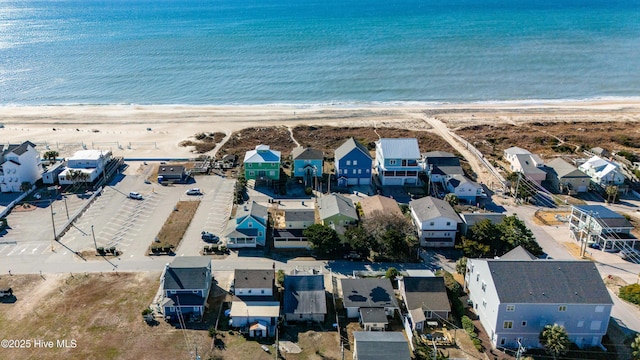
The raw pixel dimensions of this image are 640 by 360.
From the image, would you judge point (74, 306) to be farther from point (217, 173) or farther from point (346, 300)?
point (217, 173)

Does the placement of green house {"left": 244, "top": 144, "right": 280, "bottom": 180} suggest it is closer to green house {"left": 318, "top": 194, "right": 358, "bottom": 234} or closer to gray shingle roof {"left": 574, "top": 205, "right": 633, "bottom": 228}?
green house {"left": 318, "top": 194, "right": 358, "bottom": 234}

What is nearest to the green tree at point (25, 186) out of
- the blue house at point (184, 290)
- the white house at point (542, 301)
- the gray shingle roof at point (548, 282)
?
the blue house at point (184, 290)

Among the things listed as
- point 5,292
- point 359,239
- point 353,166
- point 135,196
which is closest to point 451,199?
point 353,166

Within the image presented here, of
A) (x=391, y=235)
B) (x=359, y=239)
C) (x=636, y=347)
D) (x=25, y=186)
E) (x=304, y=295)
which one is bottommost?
(x=636, y=347)

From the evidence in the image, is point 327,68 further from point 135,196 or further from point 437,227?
point 437,227

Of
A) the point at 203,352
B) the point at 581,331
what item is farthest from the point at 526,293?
the point at 203,352
